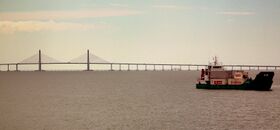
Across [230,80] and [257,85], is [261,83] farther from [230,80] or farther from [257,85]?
[230,80]

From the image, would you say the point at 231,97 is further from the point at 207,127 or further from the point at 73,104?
the point at 207,127

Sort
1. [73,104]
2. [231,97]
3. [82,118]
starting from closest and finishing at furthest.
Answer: [82,118] < [73,104] < [231,97]

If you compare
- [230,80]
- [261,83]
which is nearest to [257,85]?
[261,83]

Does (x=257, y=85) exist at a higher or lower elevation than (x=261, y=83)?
lower

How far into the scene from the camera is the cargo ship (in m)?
84.5

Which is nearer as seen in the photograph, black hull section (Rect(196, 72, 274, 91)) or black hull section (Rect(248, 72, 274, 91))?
black hull section (Rect(248, 72, 274, 91))

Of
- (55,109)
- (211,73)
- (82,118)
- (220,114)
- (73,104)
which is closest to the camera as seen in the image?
(82,118)

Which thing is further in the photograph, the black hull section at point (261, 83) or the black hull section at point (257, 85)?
the black hull section at point (257, 85)

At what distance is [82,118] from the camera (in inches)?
1891

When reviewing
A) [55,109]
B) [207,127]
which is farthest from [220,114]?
[55,109]

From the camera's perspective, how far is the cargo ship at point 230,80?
277 ft

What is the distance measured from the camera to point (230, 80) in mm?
86625

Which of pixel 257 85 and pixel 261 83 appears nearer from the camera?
pixel 257 85

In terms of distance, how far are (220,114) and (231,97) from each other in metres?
23.3
